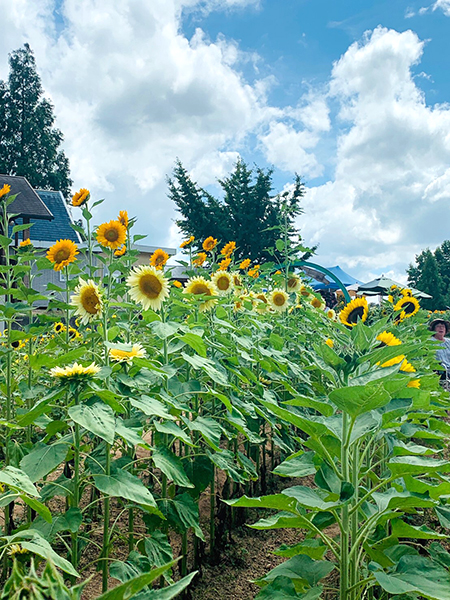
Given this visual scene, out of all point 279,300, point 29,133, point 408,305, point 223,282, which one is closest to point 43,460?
point 223,282

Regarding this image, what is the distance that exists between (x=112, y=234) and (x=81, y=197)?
400 mm

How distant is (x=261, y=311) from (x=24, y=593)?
3907 millimetres

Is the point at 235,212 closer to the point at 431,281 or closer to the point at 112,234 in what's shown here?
the point at 431,281

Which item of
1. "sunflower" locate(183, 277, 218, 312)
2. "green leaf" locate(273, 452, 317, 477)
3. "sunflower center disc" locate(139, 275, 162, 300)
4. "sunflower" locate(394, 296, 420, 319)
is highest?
"sunflower" locate(394, 296, 420, 319)

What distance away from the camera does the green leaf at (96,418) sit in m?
1.19

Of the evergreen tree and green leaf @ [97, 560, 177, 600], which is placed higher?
the evergreen tree

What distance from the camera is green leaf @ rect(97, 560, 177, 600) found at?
47 cm

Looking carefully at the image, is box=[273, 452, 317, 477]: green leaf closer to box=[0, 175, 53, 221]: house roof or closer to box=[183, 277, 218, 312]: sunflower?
box=[183, 277, 218, 312]: sunflower

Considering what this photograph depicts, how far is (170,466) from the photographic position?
62.6 inches

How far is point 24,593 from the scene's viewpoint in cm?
46

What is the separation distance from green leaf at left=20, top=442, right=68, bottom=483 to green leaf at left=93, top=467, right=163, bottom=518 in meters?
0.12

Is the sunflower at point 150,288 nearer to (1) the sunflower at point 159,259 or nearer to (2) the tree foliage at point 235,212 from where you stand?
(1) the sunflower at point 159,259

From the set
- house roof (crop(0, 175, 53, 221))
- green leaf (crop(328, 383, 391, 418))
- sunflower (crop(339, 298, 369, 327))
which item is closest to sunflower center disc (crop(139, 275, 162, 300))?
green leaf (crop(328, 383, 391, 418))

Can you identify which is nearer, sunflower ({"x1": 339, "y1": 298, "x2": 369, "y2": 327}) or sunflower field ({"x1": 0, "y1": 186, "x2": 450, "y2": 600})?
sunflower field ({"x1": 0, "y1": 186, "x2": 450, "y2": 600})
